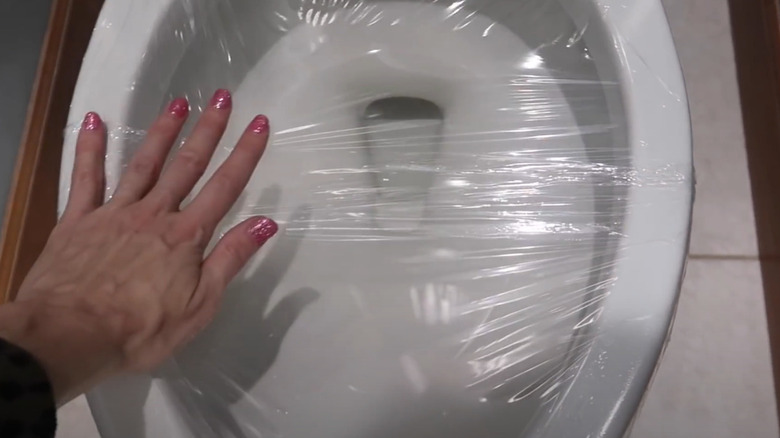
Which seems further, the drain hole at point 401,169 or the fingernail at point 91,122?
the drain hole at point 401,169

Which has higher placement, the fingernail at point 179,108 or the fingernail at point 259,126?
the fingernail at point 179,108

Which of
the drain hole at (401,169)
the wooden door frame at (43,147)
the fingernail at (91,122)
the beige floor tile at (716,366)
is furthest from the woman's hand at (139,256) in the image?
the beige floor tile at (716,366)

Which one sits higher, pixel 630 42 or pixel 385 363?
pixel 630 42

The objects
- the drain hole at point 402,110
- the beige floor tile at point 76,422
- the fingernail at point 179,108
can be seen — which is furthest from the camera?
the beige floor tile at point 76,422

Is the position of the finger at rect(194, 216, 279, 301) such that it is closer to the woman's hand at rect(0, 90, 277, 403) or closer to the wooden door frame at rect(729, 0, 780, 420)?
the woman's hand at rect(0, 90, 277, 403)

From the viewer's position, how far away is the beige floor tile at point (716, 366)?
2.67 ft

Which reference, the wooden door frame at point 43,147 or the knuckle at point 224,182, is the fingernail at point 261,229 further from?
the wooden door frame at point 43,147

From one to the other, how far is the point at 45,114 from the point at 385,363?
57cm

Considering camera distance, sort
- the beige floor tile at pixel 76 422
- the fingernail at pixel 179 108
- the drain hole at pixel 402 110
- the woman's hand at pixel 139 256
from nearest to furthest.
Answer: the woman's hand at pixel 139 256
the fingernail at pixel 179 108
the drain hole at pixel 402 110
the beige floor tile at pixel 76 422

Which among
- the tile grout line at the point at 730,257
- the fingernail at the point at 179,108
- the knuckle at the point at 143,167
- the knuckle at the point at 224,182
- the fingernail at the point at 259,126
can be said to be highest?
the fingernail at the point at 179,108

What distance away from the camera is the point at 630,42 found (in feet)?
1.60

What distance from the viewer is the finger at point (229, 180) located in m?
0.50

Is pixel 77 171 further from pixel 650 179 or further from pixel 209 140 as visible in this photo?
pixel 650 179

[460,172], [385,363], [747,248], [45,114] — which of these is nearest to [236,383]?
[385,363]
